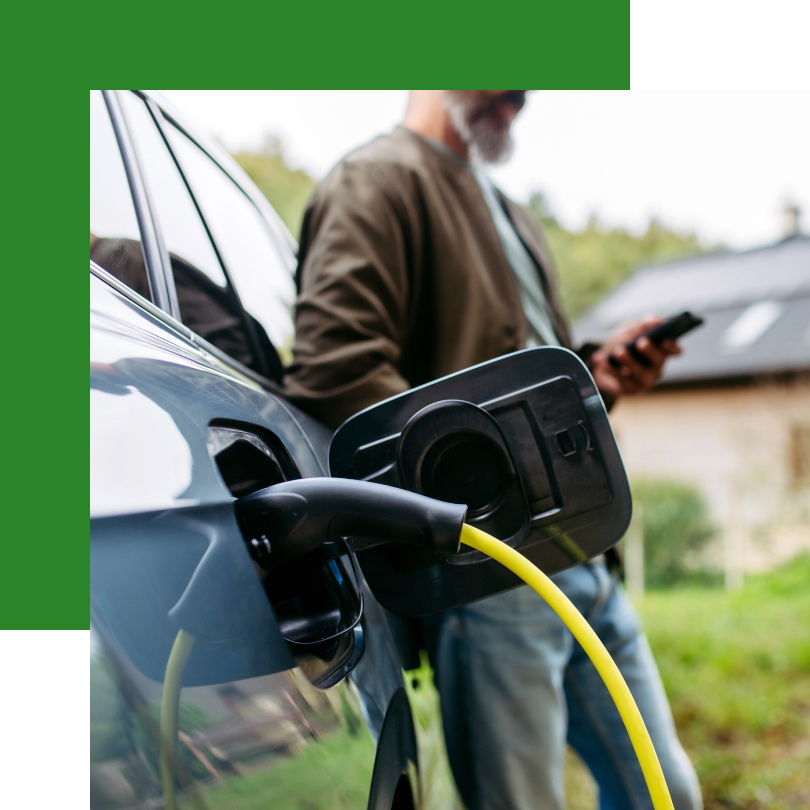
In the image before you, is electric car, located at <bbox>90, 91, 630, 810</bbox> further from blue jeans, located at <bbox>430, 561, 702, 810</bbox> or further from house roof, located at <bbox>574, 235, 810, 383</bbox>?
house roof, located at <bbox>574, 235, 810, 383</bbox>

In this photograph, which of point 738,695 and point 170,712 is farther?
point 738,695

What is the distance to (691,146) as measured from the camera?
7.04 feet

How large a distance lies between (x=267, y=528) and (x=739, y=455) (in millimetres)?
9842

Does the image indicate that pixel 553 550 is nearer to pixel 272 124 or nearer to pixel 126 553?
pixel 126 553

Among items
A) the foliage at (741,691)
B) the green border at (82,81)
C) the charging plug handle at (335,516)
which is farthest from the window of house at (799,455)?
the charging plug handle at (335,516)

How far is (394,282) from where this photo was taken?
1.19 m

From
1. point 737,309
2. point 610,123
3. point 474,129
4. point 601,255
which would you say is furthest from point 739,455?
point 474,129

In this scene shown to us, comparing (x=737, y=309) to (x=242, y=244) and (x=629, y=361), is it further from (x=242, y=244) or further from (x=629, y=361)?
(x=242, y=244)

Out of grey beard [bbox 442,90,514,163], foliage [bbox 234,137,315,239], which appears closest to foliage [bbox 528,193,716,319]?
foliage [bbox 234,137,315,239]

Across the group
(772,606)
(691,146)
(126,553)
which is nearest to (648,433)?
(772,606)

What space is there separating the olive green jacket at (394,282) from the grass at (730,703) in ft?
1.55

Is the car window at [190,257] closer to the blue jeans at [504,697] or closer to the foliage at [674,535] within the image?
the blue jeans at [504,697]

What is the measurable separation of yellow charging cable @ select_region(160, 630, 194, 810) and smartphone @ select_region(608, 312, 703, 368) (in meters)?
1.05

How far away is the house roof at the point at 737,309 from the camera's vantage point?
33.4 ft
